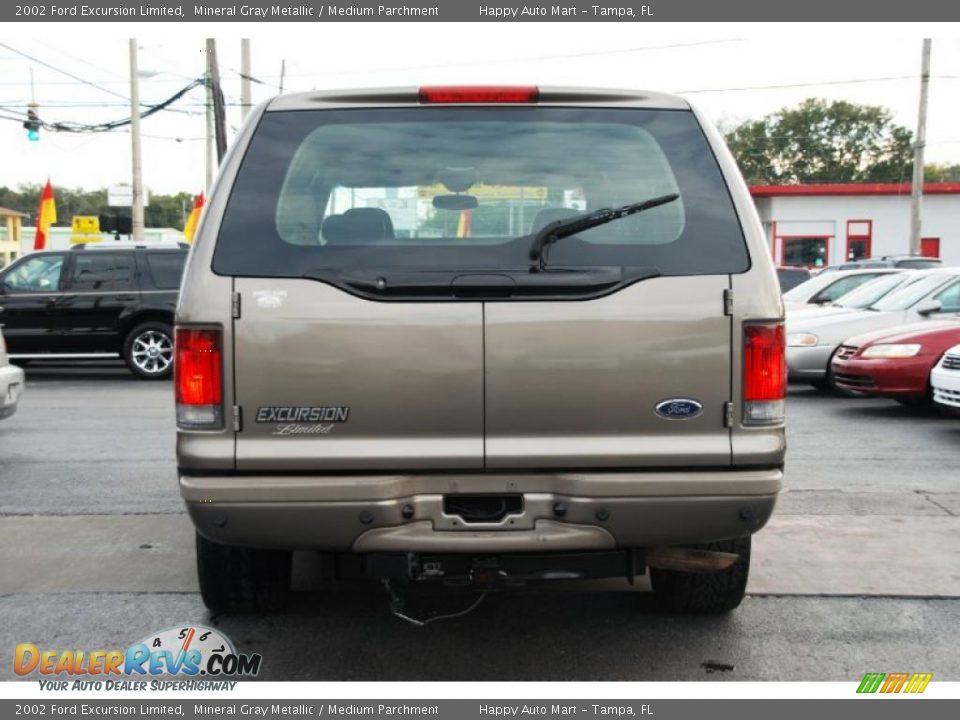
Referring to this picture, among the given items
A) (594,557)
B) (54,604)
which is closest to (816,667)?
(594,557)

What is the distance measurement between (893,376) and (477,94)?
7.84 metres

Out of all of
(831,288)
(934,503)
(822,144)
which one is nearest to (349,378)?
(934,503)

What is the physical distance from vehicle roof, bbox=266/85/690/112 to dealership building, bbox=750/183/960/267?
36.5 metres

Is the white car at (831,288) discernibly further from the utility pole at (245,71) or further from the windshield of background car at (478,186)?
the utility pole at (245,71)

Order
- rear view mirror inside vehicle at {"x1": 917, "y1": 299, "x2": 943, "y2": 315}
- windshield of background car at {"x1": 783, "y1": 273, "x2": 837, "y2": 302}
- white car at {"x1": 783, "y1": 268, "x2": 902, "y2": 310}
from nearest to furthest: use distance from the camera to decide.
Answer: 1. rear view mirror inside vehicle at {"x1": 917, "y1": 299, "x2": 943, "y2": 315}
2. white car at {"x1": 783, "y1": 268, "x2": 902, "y2": 310}
3. windshield of background car at {"x1": 783, "y1": 273, "x2": 837, "y2": 302}

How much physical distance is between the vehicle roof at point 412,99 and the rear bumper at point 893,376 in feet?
24.5

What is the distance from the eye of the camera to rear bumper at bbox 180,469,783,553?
3.30 m

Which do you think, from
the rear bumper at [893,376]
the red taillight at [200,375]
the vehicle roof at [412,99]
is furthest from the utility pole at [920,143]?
the red taillight at [200,375]

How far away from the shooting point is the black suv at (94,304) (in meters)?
14.1

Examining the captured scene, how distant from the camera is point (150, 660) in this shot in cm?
404

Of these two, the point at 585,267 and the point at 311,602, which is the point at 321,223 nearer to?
the point at 585,267

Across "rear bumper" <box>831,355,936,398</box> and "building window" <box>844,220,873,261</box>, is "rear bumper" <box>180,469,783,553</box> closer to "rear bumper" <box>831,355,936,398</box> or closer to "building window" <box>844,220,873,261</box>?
"rear bumper" <box>831,355,936,398</box>

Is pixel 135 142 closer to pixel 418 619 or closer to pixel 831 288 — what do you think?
pixel 831 288

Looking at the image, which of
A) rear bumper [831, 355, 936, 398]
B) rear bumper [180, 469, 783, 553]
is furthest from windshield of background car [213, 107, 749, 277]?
rear bumper [831, 355, 936, 398]
